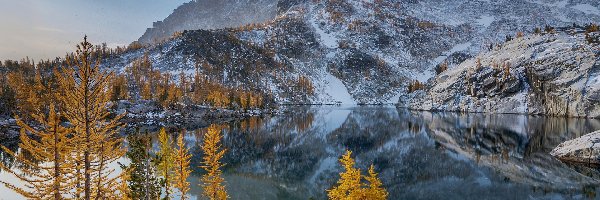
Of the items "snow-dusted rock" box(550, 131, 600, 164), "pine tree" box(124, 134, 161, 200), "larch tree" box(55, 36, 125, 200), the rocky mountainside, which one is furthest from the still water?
the rocky mountainside

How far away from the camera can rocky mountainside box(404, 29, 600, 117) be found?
422 ft

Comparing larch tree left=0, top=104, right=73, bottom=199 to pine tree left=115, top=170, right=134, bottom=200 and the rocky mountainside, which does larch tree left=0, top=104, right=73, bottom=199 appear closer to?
pine tree left=115, top=170, right=134, bottom=200

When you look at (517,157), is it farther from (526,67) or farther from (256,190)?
(526,67)

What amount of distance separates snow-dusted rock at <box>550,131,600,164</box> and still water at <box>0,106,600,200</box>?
224 cm

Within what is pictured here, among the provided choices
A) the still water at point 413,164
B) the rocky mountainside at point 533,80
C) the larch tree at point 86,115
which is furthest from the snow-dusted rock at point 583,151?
the rocky mountainside at point 533,80

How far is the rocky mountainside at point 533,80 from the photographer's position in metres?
129

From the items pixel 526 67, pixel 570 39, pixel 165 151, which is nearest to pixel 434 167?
pixel 165 151

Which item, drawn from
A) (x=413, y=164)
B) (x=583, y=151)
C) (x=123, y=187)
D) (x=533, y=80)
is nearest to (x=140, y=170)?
(x=123, y=187)

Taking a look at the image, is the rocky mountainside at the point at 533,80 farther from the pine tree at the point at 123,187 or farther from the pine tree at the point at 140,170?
the pine tree at the point at 123,187

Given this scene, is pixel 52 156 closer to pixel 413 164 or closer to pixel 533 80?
pixel 413 164

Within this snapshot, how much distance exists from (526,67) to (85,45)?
180295 mm

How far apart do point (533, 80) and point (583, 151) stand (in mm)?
116068

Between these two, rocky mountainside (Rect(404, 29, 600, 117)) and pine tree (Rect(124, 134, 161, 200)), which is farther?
rocky mountainside (Rect(404, 29, 600, 117))

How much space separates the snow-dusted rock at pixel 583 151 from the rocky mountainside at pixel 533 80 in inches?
3177
